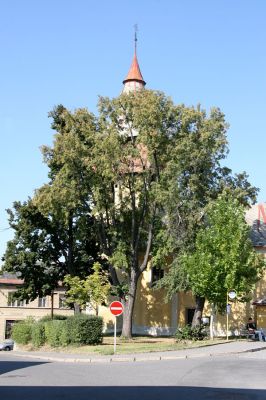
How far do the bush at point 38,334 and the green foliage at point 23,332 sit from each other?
112 centimetres

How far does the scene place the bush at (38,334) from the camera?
34.6 metres

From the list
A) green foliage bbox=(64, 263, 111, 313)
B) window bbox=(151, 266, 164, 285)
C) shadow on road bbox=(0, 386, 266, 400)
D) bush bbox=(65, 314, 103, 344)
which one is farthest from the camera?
window bbox=(151, 266, 164, 285)

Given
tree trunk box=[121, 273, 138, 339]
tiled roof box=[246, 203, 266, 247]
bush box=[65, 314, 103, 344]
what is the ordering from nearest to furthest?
bush box=[65, 314, 103, 344] < tree trunk box=[121, 273, 138, 339] < tiled roof box=[246, 203, 266, 247]

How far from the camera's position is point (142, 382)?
47.8 ft

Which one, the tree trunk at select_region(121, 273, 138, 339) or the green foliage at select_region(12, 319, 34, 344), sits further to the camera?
the tree trunk at select_region(121, 273, 138, 339)

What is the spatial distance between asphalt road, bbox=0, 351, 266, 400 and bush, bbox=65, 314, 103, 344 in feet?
36.8

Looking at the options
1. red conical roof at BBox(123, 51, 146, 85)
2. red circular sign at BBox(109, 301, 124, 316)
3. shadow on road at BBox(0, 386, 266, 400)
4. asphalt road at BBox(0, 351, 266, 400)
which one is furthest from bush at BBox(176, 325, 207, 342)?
red conical roof at BBox(123, 51, 146, 85)

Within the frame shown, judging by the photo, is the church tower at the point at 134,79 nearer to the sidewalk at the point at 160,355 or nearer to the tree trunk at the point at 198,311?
the tree trunk at the point at 198,311

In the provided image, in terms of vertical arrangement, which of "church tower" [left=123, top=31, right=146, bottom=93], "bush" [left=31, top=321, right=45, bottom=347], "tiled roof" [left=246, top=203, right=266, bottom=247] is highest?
"church tower" [left=123, top=31, right=146, bottom=93]

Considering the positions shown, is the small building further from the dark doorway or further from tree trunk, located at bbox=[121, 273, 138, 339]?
tree trunk, located at bbox=[121, 273, 138, 339]

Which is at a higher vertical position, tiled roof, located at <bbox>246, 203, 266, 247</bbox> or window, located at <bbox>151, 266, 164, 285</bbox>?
tiled roof, located at <bbox>246, 203, 266, 247</bbox>

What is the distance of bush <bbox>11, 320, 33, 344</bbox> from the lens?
3666cm

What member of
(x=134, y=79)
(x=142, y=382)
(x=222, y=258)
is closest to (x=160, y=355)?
(x=142, y=382)

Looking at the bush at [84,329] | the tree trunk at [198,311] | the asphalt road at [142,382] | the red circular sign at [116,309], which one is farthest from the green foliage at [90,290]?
the asphalt road at [142,382]
